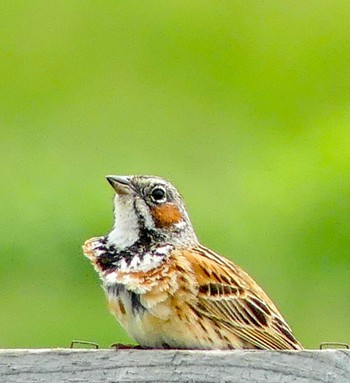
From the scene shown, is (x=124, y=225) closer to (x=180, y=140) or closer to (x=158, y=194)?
(x=158, y=194)

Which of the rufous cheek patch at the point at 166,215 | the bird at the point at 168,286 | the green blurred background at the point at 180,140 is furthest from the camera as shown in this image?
the green blurred background at the point at 180,140

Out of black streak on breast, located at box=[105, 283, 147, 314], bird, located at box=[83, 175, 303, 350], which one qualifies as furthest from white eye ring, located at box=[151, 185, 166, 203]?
black streak on breast, located at box=[105, 283, 147, 314]

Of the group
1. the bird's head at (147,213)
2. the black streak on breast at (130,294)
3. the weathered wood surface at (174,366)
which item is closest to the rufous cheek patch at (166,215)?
the bird's head at (147,213)

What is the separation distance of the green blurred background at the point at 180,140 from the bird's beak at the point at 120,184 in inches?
99.3

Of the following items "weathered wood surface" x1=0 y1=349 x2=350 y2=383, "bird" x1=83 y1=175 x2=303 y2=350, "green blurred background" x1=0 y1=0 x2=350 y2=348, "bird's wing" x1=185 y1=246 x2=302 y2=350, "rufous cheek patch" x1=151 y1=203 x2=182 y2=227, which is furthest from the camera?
"green blurred background" x1=0 y1=0 x2=350 y2=348

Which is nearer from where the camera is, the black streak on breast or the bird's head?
the black streak on breast

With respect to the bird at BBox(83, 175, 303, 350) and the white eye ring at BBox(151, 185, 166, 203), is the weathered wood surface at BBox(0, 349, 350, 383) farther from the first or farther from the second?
the white eye ring at BBox(151, 185, 166, 203)

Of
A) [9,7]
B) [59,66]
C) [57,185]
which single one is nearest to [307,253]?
[57,185]

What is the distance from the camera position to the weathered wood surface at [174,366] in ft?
17.1

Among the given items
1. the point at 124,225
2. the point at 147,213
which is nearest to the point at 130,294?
the point at 124,225

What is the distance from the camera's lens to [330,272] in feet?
30.6

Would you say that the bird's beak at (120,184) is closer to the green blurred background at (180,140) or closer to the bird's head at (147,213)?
the bird's head at (147,213)

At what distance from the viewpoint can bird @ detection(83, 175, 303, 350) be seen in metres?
5.90

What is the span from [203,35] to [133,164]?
312cm
